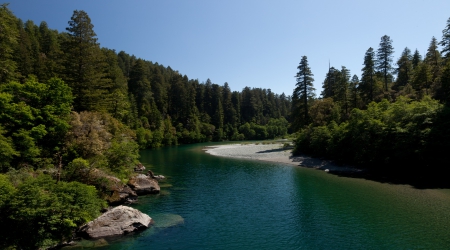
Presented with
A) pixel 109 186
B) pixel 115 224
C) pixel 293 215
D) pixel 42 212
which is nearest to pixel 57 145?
pixel 109 186

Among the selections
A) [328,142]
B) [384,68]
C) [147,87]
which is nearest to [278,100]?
[147,87]

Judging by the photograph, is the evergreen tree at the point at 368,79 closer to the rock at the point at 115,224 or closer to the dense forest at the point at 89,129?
the dense forest at the point at 89,129

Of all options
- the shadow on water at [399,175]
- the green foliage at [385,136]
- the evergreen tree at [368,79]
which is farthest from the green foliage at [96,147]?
the evergreen tree at [368,79]

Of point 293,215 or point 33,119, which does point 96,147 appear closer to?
point 33,119

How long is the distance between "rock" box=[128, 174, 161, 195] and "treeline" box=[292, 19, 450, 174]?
93.0 ft

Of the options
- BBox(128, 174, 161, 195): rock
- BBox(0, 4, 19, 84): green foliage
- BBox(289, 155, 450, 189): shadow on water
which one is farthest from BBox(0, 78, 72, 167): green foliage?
BBox(289, 155, 450, 189): shadow on water

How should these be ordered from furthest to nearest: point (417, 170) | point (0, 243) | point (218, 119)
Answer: point (218, 119), point (417, 170), point (0, 243)

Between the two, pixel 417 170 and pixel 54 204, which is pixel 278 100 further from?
pixel 54 204

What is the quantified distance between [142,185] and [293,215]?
1556 cm

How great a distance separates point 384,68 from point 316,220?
2063 inches

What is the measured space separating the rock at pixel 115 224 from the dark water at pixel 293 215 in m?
0.74

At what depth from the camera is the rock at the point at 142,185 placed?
26630 millimetres

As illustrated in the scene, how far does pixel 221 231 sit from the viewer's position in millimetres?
17344

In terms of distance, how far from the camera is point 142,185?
2714 cm
